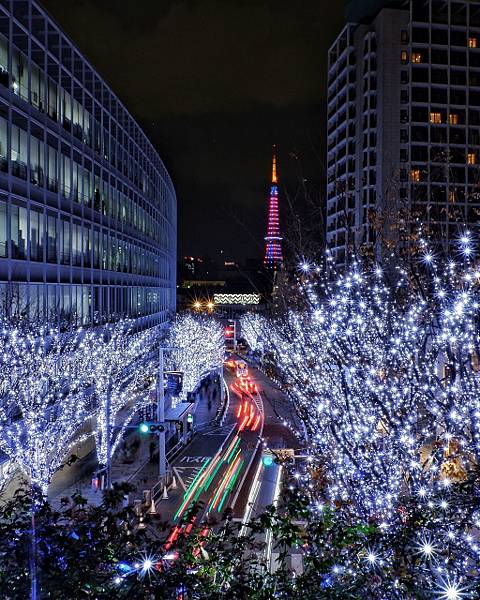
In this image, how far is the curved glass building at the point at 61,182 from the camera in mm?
18422

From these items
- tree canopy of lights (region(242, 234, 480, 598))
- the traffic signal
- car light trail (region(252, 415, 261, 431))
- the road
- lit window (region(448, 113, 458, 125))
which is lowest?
car light trail (region(252, 415, 261, 431))

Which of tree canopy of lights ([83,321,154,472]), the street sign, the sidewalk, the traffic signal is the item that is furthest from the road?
the street sign

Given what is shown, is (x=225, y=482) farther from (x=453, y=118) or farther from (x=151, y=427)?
(x=453, y=118)

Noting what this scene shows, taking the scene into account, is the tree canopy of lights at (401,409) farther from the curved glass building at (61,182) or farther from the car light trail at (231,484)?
the curved glass building at (61,182)

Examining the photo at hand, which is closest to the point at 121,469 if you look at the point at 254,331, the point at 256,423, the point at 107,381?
the point at 107,381

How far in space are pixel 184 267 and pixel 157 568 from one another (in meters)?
153

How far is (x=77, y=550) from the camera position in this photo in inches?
171

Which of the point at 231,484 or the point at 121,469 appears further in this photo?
the point at 121,469

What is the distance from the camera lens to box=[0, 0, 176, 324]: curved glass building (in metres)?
18.4

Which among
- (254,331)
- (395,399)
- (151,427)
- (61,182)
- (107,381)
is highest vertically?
(61,182)

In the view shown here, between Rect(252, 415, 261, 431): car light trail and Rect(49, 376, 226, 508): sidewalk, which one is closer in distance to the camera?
Rect(49, 376, 226, 508): sidewalk

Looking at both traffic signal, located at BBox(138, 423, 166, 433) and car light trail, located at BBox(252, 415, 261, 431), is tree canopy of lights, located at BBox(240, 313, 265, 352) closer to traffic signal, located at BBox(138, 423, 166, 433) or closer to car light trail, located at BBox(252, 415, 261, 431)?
car light trail, located at BBox(252, 415, 261, 431)

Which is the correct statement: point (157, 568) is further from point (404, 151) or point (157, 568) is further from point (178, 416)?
point (404, 151)

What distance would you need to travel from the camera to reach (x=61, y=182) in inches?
918
